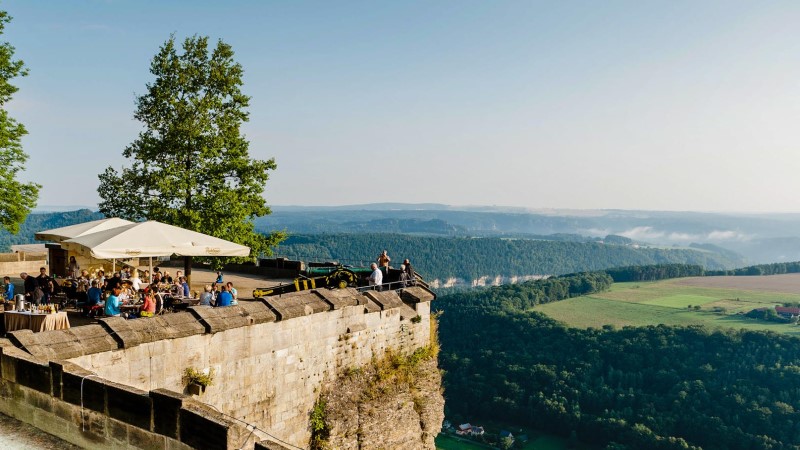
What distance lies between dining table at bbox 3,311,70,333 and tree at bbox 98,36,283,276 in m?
9.81

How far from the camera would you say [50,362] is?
7387mm

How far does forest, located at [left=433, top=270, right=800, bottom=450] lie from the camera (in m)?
102

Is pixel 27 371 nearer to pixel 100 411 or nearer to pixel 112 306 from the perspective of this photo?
pixel 100 411

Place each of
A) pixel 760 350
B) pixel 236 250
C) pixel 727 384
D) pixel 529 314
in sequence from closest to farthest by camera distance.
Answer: pixel 236 250, pixel 727 384, pixel 760 350, pixel 529 314

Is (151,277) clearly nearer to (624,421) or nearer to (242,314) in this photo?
(242,314)

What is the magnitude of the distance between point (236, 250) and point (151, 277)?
3.40 m

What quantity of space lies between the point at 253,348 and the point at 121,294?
4806 millimetres

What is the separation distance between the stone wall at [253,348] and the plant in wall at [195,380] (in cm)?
8

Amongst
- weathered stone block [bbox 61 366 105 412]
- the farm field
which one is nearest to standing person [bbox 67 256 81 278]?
weathered stone block [bbox 61 366 105 412]

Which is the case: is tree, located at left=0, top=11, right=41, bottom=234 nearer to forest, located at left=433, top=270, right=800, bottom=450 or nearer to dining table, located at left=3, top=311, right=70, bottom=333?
dining table, located at left=3, top=311, right=70, bottom=333

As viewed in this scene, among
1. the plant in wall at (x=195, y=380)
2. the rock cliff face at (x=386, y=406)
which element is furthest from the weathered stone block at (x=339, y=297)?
the plant in wall at (x=195, y=380)

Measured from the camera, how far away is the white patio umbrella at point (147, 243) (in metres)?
13.9

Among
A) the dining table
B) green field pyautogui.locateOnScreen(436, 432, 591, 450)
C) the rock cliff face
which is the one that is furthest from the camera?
green field pyautogui.locateOnScreen(436, 432, 591, 450)

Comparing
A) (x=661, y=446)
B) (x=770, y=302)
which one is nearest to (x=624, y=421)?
(x=661, y=446)
